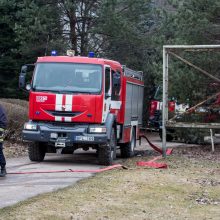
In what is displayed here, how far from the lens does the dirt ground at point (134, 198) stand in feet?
27.3

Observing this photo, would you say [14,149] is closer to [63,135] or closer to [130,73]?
[130,73]

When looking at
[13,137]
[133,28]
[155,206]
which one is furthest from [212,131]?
[155,206]

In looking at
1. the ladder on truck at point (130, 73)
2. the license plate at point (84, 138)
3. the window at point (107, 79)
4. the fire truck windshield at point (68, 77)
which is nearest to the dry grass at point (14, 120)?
the ladder on truck at point (130, 73)

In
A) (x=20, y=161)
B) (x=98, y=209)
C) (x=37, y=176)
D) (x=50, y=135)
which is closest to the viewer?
(x=98, y=209)

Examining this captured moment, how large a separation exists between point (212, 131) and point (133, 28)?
30.4 feet

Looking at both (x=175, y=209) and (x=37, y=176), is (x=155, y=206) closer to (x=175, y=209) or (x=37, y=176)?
(x=175, y=209)

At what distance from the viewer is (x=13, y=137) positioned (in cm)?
1980

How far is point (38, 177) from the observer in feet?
40.0

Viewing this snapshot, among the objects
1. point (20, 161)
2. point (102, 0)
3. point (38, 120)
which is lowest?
point (20, 161)

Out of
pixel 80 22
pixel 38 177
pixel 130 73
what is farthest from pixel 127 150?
pixel 80 22

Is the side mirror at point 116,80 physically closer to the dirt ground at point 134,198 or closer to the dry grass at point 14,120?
the dirt ground at point 134,198

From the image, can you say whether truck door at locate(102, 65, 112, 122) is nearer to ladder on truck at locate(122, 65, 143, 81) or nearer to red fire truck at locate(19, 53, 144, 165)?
red fire truck at locate(19, 53, 144, 165)

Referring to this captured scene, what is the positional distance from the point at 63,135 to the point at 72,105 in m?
0.81

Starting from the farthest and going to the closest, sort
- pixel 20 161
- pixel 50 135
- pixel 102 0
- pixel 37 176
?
pixel 102 0
pixel 20 161
pixel 50 135
pixel 37 176
